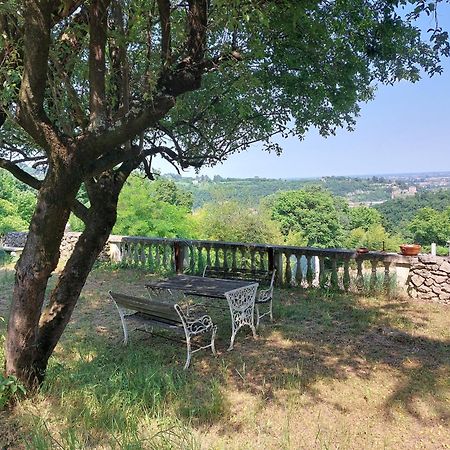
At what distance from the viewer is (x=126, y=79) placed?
380 centimetres

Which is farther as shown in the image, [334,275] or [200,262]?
[200,262]

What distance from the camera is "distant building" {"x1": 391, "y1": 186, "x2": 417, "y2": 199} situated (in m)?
64.1

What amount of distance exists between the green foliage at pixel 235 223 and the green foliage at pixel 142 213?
1197 centimetres

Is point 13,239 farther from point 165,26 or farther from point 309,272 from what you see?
point 165,26

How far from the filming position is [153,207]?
21078 mm

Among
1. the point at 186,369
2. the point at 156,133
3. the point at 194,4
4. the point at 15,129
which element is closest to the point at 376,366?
the point at 186,369

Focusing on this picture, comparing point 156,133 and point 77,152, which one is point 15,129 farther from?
point 77,152

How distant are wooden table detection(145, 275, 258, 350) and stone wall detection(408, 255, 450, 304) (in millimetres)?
3067

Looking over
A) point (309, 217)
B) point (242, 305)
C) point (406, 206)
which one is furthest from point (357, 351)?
point (406, 206)

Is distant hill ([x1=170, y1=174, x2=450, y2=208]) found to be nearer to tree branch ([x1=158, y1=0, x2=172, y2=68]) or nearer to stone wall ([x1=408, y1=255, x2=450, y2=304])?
stone wall ([x1=408, y1=255, x2=450, y2=304])

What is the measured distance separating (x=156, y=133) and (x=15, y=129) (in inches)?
90.2

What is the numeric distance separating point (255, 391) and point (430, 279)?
14.1 ft

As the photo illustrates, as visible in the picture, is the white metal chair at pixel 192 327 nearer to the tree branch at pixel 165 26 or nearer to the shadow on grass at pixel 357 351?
the shadow on grass at pixel 357 351

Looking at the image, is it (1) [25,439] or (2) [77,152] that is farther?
(2) [77,152]
